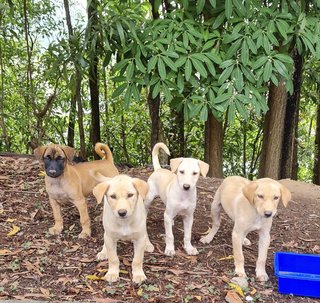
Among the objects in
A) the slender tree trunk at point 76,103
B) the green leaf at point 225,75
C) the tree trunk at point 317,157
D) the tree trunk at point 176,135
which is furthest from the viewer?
the tree trunk at point 317,157

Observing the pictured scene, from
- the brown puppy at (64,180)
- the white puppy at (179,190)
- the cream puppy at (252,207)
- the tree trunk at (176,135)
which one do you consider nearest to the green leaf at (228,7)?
the white puppy at (179,190)

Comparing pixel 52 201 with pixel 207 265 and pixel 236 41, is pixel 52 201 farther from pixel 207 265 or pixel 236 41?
pixel 236 41

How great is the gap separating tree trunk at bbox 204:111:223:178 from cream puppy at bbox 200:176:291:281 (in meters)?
2.62

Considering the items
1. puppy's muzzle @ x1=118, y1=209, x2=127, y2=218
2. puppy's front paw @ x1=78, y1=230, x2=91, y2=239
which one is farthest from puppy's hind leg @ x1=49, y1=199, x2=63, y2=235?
puppy's muzzle @ x1=118, y1=209, x2=127, y2=218

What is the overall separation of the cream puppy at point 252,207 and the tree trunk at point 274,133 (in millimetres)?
2735

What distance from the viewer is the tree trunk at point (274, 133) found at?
271 inches

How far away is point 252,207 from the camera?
154 inches

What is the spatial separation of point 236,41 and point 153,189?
6.21 feet

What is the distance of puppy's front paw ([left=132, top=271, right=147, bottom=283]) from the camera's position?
3819mm

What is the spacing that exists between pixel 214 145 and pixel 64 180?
3146mm

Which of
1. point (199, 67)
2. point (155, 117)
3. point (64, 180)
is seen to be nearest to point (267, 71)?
point (199, 67)

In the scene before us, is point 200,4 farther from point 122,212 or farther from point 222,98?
point 122,212

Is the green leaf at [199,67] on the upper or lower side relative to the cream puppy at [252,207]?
upper

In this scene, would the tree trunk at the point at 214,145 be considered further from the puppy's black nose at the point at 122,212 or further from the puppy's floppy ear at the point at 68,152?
the puppy's black nose at the point at 122,212
